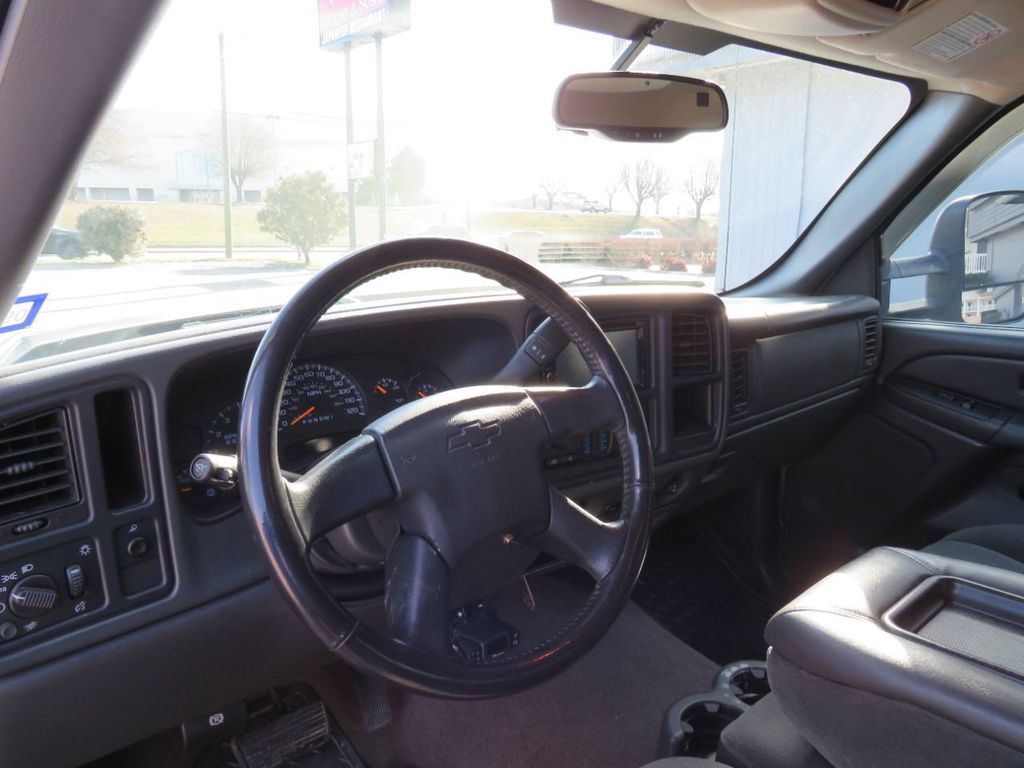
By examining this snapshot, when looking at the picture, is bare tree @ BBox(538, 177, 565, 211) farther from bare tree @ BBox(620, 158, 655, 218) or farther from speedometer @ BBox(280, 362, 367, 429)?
speedometer @ BBox(280, 362, 367, 429)

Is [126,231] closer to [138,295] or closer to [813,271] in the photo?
[138,295]

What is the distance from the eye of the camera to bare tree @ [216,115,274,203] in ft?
5.83

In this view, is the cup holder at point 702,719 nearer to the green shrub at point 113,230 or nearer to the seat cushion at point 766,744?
the seat cushion at point 766,744

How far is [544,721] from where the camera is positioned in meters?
2.59

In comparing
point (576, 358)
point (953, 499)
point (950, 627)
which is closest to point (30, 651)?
point (576, 358)

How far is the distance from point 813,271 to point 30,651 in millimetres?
2827

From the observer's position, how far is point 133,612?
60.6 inches

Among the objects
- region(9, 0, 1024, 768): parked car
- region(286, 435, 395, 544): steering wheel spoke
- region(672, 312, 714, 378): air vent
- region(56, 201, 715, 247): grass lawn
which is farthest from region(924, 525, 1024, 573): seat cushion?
region(286, 435, 395, 544): steering wheel spoke

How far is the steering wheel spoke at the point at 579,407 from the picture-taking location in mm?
1528

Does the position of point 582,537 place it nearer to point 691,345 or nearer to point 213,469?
point 213,469


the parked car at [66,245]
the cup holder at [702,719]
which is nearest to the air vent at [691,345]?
the cup holder at [702,719]

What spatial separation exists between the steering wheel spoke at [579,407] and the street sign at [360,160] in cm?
74

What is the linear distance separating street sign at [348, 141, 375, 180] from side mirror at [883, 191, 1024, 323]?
2.25 metres

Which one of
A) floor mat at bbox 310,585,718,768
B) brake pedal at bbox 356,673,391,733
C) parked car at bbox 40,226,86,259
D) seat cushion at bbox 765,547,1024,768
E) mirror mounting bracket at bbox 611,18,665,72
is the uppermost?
mirror mounting bracket at bbox 611,18,665,72
